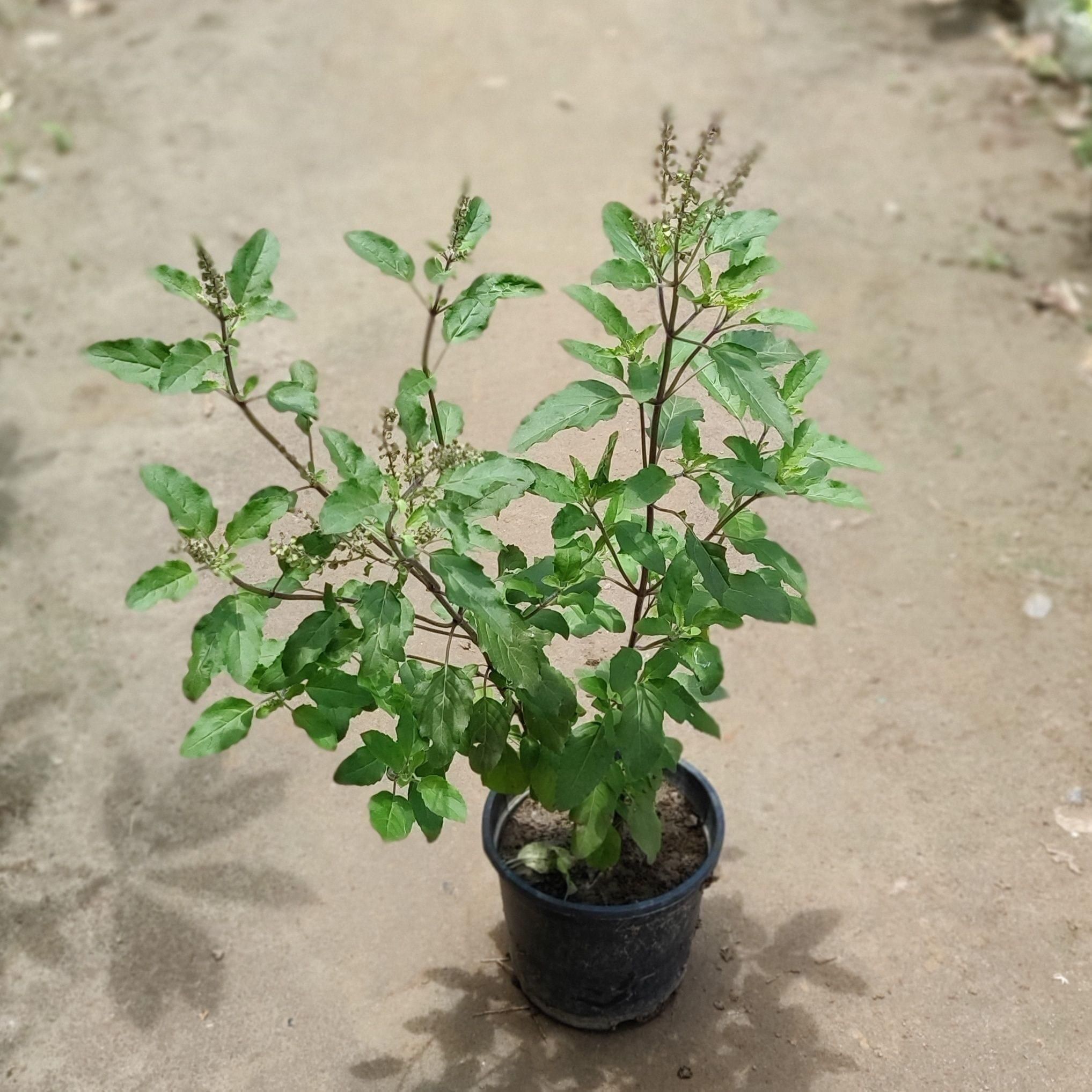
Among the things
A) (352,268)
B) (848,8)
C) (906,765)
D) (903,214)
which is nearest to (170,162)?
(352,268)

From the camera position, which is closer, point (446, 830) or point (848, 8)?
point (446, 830)

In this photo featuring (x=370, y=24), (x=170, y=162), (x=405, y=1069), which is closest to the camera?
(x=405, y=1069)

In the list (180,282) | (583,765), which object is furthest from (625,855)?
(180,282)

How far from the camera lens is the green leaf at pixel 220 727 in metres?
2.01

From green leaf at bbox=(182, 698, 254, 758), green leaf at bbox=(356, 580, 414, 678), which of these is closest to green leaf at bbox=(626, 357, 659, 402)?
green leaf at bbox=(356, 580, 414, 678)

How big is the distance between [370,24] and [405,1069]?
5.39 m

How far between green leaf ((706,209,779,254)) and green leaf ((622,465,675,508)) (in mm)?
327

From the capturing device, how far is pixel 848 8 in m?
6.68

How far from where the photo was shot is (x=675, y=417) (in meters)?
2.01

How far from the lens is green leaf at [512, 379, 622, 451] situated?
1828mm

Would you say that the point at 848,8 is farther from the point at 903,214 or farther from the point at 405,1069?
the point at 405,1069

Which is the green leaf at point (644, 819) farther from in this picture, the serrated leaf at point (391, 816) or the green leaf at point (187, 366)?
the green leaf at point (187, 366)

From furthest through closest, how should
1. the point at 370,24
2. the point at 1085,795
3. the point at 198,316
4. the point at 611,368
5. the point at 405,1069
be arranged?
the point at 370,24 < the point at 198,316 < the point at 1085,795 < the point at 405,1069 < the point at 611,368

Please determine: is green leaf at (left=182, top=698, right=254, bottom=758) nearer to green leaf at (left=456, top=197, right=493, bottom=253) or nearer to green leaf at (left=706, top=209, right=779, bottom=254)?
green leaf at (left=456, top=197, right=493, bottom=253)
